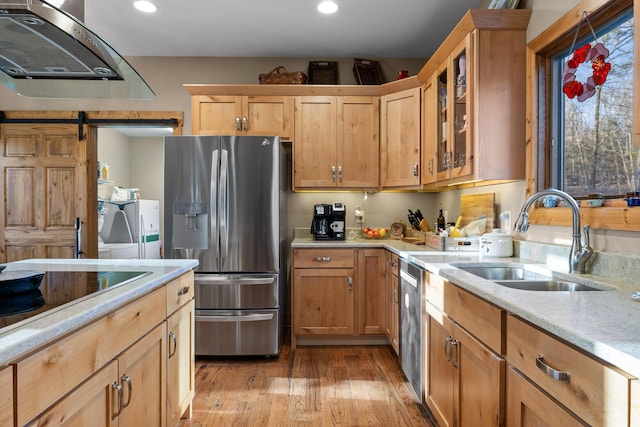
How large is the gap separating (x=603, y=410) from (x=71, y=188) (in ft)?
13.6

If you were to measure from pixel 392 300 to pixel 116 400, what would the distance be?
2.11 meters

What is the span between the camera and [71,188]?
11.9 feet

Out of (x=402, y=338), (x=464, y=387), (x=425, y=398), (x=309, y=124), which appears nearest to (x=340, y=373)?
(x=402, y=338)

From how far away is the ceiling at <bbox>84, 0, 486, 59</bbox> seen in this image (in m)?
2.84

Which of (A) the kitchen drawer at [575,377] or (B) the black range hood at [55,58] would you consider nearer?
(A) the kitchen drawer at [575,377]

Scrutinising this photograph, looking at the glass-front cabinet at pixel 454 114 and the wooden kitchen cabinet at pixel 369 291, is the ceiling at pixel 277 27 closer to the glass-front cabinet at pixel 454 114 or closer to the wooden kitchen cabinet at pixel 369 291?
the glass-front cabinet at pixel 454 114

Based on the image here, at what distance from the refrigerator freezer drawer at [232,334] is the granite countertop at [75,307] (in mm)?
1213

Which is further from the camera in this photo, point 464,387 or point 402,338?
point 402,338

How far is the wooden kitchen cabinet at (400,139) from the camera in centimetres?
317

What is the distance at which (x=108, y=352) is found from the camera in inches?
45.8

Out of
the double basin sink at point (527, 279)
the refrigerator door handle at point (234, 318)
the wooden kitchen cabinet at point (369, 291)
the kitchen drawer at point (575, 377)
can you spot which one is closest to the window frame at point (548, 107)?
the double basin sink at point (527, 279)

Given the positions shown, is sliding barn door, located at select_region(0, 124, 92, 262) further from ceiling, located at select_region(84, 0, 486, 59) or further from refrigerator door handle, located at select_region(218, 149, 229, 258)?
refrigerator door handle, located at select_region(218, 149, 229, 258)

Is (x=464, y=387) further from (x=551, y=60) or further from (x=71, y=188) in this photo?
(x=71, y=188)

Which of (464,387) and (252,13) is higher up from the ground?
(252,13)
